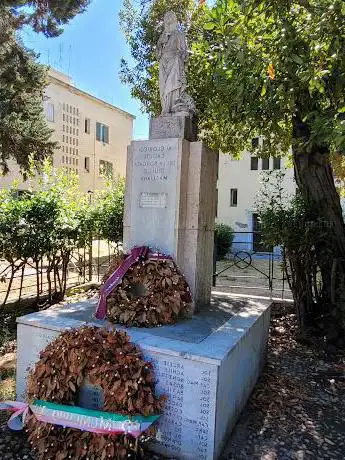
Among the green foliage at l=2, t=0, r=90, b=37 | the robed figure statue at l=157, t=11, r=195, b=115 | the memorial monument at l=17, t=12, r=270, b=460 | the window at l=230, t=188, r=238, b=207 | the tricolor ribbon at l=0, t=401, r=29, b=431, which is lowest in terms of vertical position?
the tricolor ribbon at l=0, t=401, r=29, b=431

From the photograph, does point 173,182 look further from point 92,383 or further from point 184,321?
point 92,383

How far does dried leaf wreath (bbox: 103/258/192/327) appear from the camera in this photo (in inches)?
158

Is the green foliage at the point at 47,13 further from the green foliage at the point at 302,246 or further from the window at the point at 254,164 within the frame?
the window at the point at 254,164

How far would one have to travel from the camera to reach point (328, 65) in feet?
15.8

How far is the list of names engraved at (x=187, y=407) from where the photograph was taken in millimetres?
3039

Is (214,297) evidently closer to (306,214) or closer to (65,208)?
(306,214)

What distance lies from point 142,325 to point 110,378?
100 centimetres

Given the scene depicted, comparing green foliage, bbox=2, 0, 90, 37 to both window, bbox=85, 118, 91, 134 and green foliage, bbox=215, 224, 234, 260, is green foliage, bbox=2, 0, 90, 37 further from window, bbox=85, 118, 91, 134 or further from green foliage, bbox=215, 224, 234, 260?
window, bbox=85, 118, 91, 134

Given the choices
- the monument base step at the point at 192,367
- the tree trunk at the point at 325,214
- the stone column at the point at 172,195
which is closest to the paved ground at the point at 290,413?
the monument base step at the point at 192,367

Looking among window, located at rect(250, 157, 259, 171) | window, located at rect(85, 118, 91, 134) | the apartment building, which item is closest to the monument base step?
the apartment building

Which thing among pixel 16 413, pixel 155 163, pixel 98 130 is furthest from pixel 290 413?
pixel 98 130

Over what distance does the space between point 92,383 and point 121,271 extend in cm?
140

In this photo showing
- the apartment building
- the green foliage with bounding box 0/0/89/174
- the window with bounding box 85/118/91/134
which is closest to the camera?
the green foliage with bounding box 0/0/89/174

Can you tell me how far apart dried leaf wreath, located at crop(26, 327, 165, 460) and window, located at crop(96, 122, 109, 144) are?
25208 millimetres
